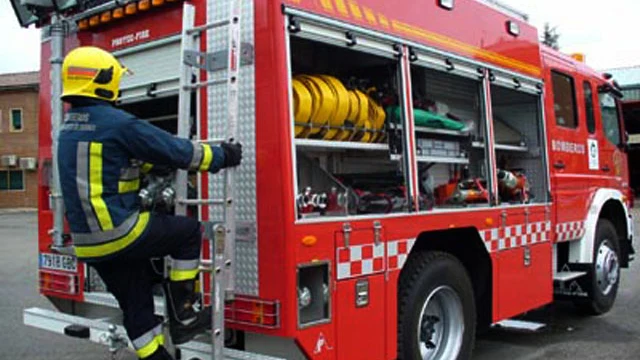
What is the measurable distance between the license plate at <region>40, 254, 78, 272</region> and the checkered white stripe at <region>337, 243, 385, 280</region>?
2048 millimetres

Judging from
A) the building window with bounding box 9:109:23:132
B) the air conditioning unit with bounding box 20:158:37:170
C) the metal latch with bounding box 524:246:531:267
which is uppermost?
the building window with bounding box 9:109:23:132

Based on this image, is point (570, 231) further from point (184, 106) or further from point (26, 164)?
point (26, 164)

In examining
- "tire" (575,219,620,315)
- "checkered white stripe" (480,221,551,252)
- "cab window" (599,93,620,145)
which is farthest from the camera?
"cab window" (599,93,620,145)

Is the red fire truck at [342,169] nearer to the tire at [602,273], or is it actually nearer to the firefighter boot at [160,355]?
the firefighter boot at [160,355]

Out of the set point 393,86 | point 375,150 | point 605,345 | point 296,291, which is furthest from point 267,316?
point 605,345

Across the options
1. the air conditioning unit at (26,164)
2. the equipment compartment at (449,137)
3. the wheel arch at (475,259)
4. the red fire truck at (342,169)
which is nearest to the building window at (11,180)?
the air conditioning unit at (26,164)

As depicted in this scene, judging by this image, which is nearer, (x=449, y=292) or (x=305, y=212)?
(x=305, y=212)

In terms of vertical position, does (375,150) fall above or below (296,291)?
above

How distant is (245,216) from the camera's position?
3568 millimetres

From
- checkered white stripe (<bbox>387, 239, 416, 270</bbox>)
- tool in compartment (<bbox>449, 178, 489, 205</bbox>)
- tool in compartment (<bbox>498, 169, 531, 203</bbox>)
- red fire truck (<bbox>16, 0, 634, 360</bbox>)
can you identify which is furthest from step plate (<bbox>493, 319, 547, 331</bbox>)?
checkered white stripe (<bbox>387, 239, 416, 270</bbox>)

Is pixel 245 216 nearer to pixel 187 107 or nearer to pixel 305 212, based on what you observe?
pixel 305 212

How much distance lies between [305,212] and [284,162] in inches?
17.3

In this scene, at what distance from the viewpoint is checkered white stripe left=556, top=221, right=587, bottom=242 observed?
636 centimetres

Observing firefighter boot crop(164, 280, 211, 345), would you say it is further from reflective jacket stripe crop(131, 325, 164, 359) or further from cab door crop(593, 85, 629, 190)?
cab door crop(593, 85, 629, 190)
